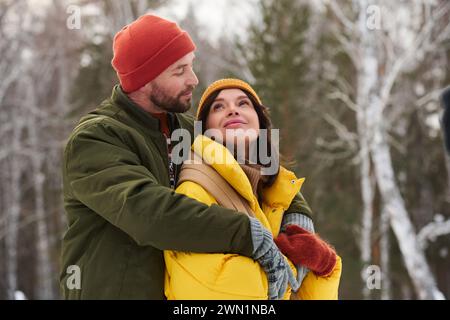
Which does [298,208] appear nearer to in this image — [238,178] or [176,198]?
[238,178]

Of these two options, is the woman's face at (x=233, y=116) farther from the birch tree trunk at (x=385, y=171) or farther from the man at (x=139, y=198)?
the birch tree trunk at (x=385, y=171)

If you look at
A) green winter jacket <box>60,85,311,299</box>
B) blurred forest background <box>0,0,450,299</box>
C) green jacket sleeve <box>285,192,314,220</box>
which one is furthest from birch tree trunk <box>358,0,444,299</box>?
green winter jacket <box>60,85,311,299</box>

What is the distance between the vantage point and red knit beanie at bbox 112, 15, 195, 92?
91.4 inches

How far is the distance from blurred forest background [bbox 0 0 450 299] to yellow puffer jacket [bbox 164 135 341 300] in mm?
6785

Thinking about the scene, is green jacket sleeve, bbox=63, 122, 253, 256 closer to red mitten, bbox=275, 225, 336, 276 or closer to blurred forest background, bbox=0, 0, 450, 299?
red mitten, bbox=275, 225, 336, 276

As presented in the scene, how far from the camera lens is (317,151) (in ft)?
44.4

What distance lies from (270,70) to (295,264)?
10.3 meters

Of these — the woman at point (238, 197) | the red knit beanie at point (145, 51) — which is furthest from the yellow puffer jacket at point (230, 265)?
the red knit beanie at point (145, 51)

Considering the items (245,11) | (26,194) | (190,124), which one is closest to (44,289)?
(26,194)

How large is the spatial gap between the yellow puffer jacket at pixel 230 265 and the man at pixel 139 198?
0.05 meters

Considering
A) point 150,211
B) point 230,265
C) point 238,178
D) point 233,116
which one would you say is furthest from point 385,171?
point 150,211

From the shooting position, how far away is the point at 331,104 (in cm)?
1426

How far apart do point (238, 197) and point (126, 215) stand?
1.49 feet
